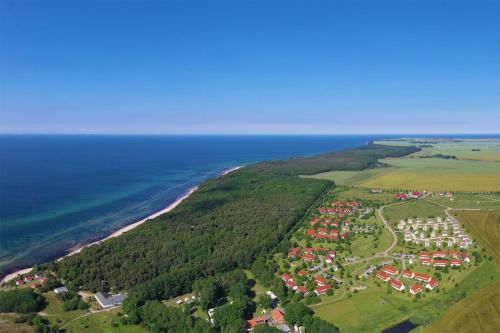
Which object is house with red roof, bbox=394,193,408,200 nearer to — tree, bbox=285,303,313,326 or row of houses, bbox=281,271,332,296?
row of houses, bbox=281,271,332,296

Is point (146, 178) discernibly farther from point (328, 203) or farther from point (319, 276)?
point (319, 276)

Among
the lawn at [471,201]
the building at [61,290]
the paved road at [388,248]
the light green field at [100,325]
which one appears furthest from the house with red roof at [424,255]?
the building at [61,290]

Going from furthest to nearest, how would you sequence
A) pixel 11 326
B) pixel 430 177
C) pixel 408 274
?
pixel 430 177, pixel 408 274, pixel 11 326

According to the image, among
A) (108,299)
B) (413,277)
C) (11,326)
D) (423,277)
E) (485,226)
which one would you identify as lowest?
(11,326)

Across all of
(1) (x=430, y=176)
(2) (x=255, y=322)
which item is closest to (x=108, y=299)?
(2) (x=255, y=322)

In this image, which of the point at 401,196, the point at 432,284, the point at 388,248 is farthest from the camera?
the point at 401,196

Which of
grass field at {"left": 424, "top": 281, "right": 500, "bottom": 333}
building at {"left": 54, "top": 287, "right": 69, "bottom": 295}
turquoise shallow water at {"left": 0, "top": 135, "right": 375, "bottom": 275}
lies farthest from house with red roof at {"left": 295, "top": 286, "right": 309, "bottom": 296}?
turquoise shallow water at {"left": 0, "top": 135, "right": 375, "bottom": 275}

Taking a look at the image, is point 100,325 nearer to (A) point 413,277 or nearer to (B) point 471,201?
(A) point 413,277
